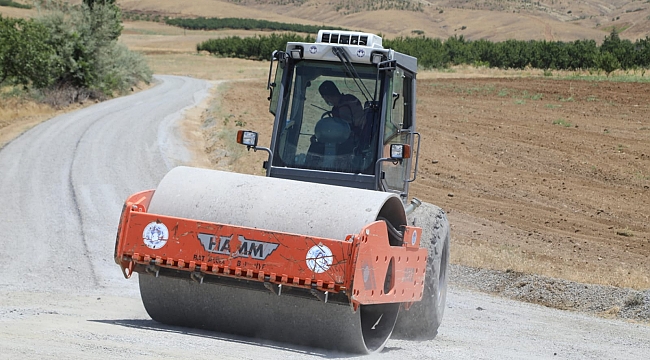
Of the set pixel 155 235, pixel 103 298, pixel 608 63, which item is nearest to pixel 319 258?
pixel 155 235

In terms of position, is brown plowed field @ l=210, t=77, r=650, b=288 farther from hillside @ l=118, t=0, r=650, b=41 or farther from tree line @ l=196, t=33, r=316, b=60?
hillside @ l=118, t=0, r=650, b=41

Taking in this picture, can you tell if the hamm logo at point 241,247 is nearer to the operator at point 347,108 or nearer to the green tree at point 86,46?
the operator at point 347,108

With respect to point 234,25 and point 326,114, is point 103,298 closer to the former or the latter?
point 326,114

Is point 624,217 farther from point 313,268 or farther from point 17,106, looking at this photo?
point 17,106

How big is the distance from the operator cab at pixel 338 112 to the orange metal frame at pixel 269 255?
1.37 meters

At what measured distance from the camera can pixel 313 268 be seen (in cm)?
704

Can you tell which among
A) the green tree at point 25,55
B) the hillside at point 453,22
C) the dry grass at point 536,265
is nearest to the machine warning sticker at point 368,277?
the dry grass at point 536,265

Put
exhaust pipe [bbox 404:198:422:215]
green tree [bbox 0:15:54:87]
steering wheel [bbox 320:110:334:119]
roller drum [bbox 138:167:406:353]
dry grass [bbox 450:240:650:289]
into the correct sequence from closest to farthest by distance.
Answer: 1. roller drum [bbox 138:167:406:353]
2. steering wheel [bbox 320:110:334:119]
3. exhaust pipe [bbox 404:198:422:215]
4. dry grass [bbox 450:240:650:289]
5. green tree [bbox 0:15:54:87]

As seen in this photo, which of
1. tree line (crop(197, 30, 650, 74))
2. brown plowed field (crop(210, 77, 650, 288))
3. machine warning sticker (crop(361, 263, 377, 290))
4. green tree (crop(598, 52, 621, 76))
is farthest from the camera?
tree line (crop(197, 30, 650, 74))

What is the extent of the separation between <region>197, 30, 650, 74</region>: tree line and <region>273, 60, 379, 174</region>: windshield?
55.1 meters

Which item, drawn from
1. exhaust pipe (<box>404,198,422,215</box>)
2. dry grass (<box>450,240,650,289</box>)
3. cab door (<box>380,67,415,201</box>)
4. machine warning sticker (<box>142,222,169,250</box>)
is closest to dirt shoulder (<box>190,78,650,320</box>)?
dry grass (<box>450,240,650,289</box>)

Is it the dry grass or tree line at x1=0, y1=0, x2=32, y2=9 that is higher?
tree line at x1=0, y1=0, x2=32, y2=9

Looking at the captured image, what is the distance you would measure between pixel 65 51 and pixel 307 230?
37343 mm

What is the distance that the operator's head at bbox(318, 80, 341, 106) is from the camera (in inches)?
350
